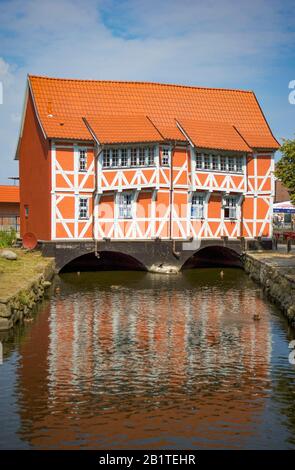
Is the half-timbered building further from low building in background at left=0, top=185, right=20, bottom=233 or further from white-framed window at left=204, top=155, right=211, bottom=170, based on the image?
low building in background at left=0, top=185, right=20, bottom=233

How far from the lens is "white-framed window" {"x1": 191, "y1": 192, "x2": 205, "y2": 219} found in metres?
40.7

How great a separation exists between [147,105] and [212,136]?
518 centimetres

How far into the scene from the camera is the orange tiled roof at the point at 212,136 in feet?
131

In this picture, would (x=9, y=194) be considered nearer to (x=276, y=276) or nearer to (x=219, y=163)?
(x=219, y=163)

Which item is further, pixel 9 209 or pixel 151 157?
pixel 9 209

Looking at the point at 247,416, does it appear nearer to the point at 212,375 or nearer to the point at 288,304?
the point at 212,375

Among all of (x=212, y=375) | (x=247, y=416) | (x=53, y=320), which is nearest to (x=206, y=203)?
(x=53, y=320)

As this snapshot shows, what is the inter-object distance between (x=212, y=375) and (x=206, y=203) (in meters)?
25.7

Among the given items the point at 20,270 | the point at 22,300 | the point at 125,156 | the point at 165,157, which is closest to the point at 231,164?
the point at 165,157

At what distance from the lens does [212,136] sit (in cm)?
4088

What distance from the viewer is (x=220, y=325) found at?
22594 millimetres

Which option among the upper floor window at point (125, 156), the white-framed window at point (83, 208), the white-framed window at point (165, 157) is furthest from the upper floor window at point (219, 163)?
the white-framed window at point (83, 208)

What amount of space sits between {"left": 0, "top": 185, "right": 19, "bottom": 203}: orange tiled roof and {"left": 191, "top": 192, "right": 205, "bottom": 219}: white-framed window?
2427cm

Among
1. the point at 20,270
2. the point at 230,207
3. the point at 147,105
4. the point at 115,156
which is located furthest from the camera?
the point at 147,105
